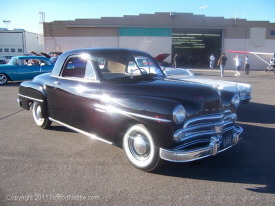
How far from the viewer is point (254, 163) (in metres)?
4.01

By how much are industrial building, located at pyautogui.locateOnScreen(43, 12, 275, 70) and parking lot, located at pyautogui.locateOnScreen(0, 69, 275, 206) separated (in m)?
26.6

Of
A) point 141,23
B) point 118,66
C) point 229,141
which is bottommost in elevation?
point 229,141

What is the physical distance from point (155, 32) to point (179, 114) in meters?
28.5

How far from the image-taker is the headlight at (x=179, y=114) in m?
3.26

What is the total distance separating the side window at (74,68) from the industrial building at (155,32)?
2586 cm

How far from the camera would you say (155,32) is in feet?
100.0

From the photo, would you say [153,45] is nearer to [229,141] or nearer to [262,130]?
[262,130]

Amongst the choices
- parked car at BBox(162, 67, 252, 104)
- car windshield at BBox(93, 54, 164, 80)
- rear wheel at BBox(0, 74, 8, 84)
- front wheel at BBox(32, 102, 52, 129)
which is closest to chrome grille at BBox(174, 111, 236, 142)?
car windshield at BBox(93, 54, 164, 80)

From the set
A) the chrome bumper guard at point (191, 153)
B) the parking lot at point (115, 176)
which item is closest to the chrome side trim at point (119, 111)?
the chrome bumper guard at point (191, 153)

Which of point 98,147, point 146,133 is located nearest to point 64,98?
point 98,147

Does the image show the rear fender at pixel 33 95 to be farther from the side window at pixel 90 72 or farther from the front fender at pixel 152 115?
the front fender at pixel 152 115

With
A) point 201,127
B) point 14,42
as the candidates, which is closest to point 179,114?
point 201,127

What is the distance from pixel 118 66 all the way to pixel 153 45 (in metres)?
27.0

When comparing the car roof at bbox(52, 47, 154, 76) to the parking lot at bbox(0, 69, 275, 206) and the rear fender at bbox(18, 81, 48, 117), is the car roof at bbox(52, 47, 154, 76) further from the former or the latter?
the parking lot at bbox(0, 69, 275, 206)
